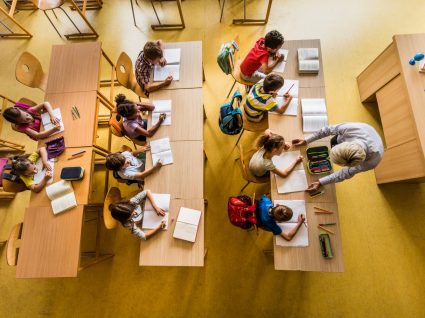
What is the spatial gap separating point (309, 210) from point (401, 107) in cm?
A: 171

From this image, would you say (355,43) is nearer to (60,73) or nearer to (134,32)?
(134,32)

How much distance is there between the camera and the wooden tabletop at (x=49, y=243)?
223 centimetres

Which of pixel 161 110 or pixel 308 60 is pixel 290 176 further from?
pixel 161 110

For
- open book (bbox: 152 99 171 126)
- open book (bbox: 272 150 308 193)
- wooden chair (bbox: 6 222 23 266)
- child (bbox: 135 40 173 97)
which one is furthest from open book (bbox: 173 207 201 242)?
wooden chair (bbox: 6 222 23 266)

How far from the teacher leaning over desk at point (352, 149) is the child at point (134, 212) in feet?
4.60

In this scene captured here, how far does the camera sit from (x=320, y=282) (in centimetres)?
279

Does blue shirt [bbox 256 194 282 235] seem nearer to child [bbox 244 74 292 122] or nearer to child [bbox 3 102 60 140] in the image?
child [bbox 244 74 292 122]

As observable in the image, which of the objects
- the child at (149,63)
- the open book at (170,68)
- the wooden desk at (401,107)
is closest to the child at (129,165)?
the child at (149,63)

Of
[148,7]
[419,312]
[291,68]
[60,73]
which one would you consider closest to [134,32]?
[148,7]

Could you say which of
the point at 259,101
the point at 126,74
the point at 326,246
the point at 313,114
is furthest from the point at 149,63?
the point at 326,246

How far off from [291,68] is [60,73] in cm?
252

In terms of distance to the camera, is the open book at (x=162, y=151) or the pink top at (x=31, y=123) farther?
the pink top at (x=31, y=123)

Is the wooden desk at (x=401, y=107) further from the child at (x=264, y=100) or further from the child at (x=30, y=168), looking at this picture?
the child at (x=30, y=168)

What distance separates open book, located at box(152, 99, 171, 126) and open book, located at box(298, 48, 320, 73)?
1.40m
